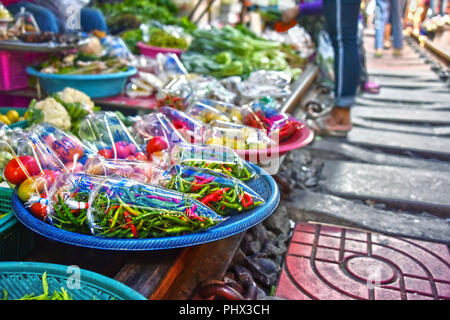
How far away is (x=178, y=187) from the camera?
5.99ft

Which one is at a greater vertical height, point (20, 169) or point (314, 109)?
point (20, 169)

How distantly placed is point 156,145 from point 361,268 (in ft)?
4.34

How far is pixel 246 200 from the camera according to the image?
1801 millimetres

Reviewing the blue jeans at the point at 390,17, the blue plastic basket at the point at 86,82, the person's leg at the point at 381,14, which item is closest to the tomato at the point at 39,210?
the blue plastic basket at the point at 86,82

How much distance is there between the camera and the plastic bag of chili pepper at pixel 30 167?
1.71m

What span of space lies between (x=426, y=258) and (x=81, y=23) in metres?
4.86

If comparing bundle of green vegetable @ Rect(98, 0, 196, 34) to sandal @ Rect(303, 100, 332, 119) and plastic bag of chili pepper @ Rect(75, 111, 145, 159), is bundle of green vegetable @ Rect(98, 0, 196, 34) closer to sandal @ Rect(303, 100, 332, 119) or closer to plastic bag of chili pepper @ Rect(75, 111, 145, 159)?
sandal @ Rect(303, 100, 332, 119)

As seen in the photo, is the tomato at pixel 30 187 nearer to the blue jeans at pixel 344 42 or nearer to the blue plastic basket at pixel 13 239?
the blue plastic basket at pixel 13 239

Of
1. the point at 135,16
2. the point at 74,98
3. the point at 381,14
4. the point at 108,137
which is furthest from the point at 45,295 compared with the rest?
the point at 381,14

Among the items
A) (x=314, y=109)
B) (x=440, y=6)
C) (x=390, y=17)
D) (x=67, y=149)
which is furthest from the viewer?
(x=440, y=6)

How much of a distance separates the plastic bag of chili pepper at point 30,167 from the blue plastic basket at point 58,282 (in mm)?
367
